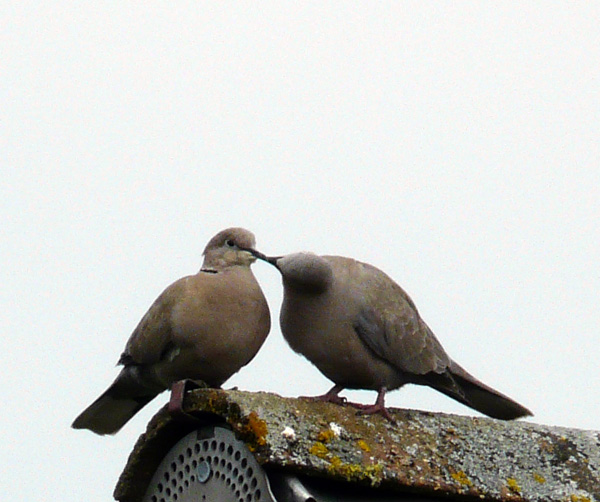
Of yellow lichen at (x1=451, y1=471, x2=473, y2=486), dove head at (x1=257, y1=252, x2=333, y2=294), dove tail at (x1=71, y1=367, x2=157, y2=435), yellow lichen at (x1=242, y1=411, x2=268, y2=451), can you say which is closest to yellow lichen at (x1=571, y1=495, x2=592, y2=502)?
yellow lichen at (x1=451, y1=471, x2=473, y2=486)

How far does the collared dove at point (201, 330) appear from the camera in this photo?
547cm

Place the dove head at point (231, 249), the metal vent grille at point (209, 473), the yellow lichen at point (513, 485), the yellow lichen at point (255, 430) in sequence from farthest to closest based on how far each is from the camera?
the dove head at point (231, 249), the yellow lichen at point (513, 485), the metal vent grille at point (209, 473), the yellow lichen at point (255, 430)

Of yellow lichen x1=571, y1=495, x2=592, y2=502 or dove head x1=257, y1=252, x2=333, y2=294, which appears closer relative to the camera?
yellow lichen x1=571, y1=495, x2=592, y2=502

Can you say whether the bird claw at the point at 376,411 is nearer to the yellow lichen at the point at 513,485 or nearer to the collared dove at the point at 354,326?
the collared dove at the point at 354,326

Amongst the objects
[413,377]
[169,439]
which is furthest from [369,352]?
[169,439]

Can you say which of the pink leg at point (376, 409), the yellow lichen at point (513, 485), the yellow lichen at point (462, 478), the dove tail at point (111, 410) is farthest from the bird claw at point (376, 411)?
the dove tail at point (111, 410)

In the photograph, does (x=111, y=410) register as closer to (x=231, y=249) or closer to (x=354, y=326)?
(x=231, y=249)

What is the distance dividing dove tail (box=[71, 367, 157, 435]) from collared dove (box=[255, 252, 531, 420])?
2.99 feet

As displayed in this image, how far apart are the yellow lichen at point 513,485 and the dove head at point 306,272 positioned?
1.36m

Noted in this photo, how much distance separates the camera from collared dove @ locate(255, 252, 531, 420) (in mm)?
5668

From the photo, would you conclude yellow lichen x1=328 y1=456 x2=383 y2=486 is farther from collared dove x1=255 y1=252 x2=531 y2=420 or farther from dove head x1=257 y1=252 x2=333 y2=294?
dove head x1=257 y1=252 x2=333 y2=294

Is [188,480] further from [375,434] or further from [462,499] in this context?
[462,499]

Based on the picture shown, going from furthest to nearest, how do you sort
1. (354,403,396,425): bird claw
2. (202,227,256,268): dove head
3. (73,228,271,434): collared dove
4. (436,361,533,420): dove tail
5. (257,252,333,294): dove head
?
(436,361,533,420): dove tail → (202,227,256,268): dove head → (257,252,333,294): dove head → (73,228,271,434): collared dove → (354,403,396,425): bird claw

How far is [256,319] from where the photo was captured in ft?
18.2
